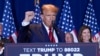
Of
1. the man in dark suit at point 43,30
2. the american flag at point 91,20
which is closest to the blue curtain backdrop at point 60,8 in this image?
the american flag at point 91,20

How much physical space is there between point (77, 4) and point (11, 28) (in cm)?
116

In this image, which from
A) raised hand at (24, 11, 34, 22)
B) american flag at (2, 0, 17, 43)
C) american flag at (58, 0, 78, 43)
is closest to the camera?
raised hand at (24, 11, 34, 22)

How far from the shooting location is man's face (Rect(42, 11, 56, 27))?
2672 mm

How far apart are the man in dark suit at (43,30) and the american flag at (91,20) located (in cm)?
373

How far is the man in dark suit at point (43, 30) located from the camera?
105 inches

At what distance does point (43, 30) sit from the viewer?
9.23 feet

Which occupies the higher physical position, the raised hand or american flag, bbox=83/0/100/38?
the raised hand

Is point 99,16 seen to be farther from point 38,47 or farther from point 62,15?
point 38,47

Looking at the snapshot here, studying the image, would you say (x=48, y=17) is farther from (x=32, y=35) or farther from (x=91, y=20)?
(x=91, y=20)

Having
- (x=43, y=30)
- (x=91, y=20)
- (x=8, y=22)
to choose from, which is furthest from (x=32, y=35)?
(x=91, y=20)

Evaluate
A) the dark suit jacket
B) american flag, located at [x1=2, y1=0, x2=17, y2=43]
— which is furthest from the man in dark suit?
american flag, located at [x1=2, y1=0, x2=17, y2=43]

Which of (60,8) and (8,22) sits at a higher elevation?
(60,8)

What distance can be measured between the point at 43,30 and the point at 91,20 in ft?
12.6

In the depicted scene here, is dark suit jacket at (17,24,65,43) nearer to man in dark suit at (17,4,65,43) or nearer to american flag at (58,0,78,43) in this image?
man in dark suit at (17,4,65,43)
